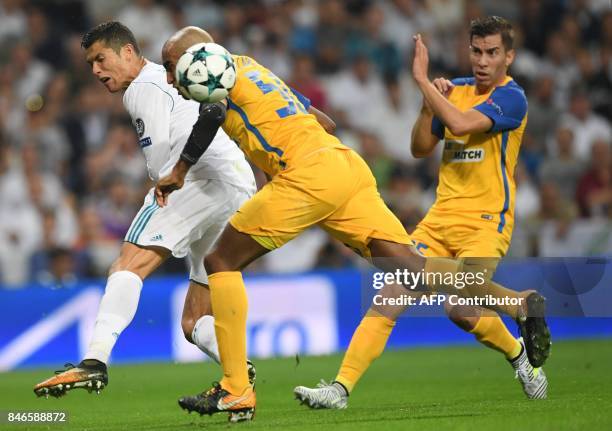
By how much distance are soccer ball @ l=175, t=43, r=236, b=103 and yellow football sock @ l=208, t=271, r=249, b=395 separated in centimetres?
104

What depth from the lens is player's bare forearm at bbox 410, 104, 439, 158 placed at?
309 inches

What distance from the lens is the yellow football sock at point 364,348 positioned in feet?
24.0

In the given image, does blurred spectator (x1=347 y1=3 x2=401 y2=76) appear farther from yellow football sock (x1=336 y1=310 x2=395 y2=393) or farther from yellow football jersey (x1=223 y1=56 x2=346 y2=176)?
yellow football jersey (x1=223 y1=56 x2=346 y2=176)

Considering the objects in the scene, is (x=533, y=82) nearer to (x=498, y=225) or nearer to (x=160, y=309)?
(x=160, y=309)

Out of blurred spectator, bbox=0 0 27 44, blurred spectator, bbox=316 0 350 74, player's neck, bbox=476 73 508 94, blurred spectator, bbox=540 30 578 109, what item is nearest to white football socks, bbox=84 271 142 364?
player's neck, bbox=476 73 508 94

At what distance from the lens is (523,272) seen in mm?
10750

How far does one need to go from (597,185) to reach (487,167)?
649 cm

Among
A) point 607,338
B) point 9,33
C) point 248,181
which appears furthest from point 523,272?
point 9,33

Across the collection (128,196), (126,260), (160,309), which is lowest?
(160,309)

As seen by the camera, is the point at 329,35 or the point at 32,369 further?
the point at 329,35

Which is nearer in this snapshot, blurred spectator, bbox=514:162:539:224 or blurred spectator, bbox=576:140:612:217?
blurred spectator, bbox=576:140:612:217

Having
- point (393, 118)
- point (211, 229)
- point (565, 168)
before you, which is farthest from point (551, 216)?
point (211, 229)

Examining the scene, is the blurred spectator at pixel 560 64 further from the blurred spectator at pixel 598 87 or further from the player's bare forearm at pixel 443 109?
the player's bare forearm at pixel 443 109

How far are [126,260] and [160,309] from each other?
17.9 ft
